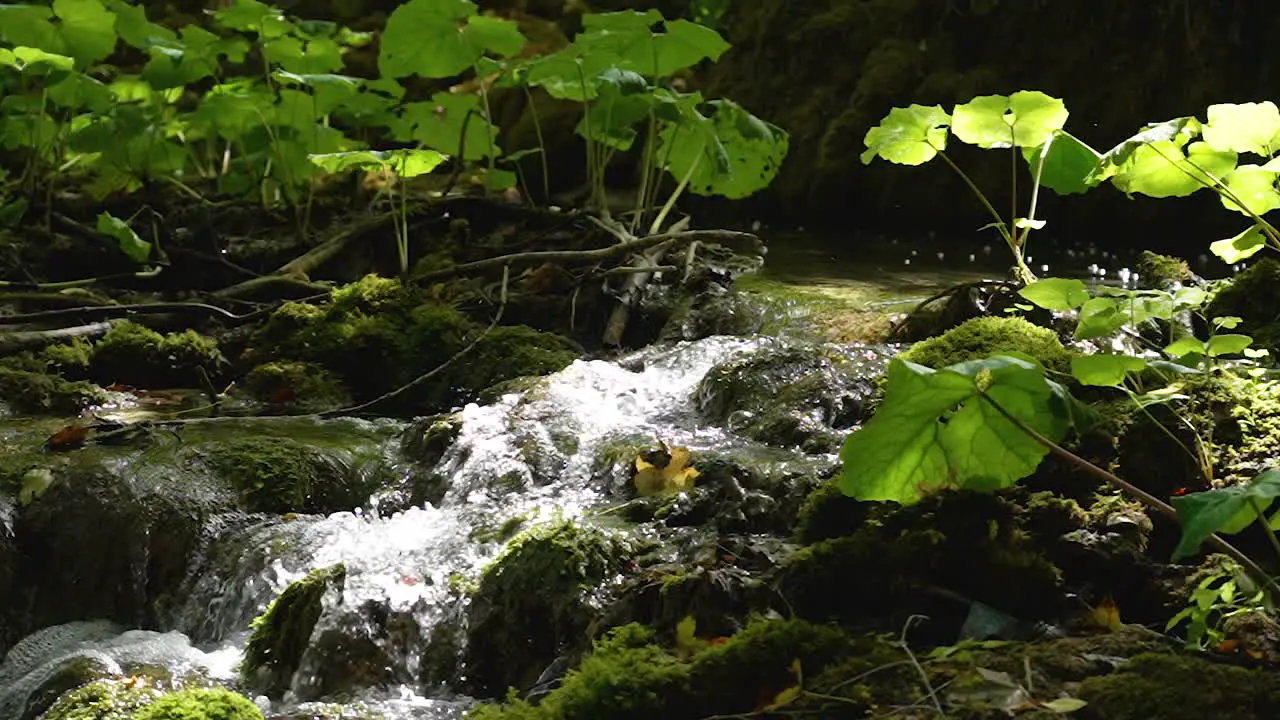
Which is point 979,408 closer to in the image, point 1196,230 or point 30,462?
point 30,462

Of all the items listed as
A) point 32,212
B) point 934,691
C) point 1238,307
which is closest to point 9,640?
point 934,691

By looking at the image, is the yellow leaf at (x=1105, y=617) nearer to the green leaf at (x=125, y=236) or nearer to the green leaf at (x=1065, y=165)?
the green leaf at (x=1065, y=165)

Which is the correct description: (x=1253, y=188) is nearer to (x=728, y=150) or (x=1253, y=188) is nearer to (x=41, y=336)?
(x=728, y=150)

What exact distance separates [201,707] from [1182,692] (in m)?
2.01

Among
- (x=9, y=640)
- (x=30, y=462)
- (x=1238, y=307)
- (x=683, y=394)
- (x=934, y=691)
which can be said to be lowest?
(x=9, y=640)

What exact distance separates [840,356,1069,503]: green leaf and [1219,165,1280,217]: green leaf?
3.65 feet

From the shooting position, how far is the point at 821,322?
4656 millimetres

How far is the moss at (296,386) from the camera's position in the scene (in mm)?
4516

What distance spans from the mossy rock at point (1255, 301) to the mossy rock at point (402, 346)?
2.31 metres

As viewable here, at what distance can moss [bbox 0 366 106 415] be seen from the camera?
4293 mm

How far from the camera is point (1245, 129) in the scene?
274 cm

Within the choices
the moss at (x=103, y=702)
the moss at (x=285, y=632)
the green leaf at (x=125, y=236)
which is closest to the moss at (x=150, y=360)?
the green leaf at (x=125, y=236)

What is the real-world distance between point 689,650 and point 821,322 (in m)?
2.40

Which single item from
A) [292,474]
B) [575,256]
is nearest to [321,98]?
[575,256]
